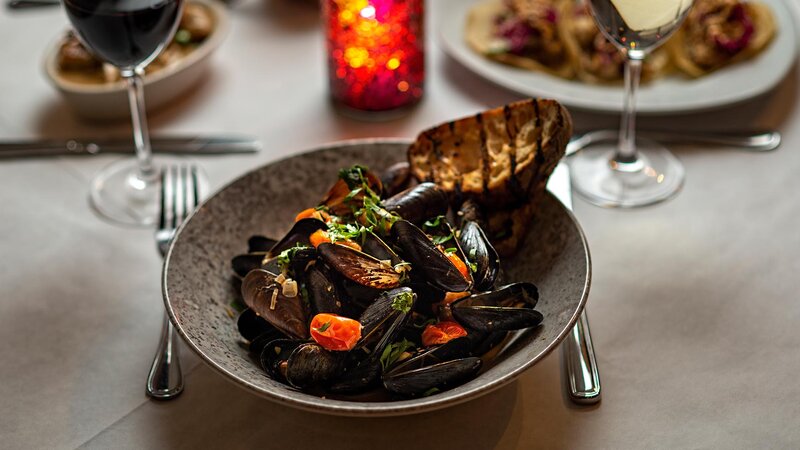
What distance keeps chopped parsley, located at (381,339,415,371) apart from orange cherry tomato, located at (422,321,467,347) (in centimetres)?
2

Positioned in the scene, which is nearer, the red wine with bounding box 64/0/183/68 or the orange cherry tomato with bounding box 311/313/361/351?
the orange cherry tomato with bounding box 311/313/361/351

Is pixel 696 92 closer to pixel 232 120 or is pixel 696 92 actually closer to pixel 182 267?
pixel 232 120

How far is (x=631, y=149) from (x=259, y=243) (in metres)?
0.88

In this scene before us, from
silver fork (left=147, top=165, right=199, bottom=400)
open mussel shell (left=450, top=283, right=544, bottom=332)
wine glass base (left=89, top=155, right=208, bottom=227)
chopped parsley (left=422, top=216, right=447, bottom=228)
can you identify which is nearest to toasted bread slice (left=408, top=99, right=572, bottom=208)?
chopped parsley (left=422, top=216, right=447, bottom=228)

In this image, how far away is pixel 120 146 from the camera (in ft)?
6.68

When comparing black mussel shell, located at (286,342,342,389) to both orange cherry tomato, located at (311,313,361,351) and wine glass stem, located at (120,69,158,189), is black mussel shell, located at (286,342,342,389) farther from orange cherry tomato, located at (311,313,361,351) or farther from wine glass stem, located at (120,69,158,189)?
wine glass stem, located at (120,69,158,189)

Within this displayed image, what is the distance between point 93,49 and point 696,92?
51.7 inches

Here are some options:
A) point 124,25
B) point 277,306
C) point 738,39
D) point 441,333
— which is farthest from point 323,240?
point 738,39

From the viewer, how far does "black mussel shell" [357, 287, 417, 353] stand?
46.5 inches

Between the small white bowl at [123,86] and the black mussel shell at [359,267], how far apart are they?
1.03 metres

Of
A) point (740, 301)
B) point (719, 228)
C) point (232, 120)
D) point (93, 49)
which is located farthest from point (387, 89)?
point (740, 301)

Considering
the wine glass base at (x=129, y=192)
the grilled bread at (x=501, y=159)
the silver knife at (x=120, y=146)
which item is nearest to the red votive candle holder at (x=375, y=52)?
the silver knife at (x=120, y=146)

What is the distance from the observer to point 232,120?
212 centimetres

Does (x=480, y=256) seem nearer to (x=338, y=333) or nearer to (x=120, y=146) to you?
(x=338, y=333)
